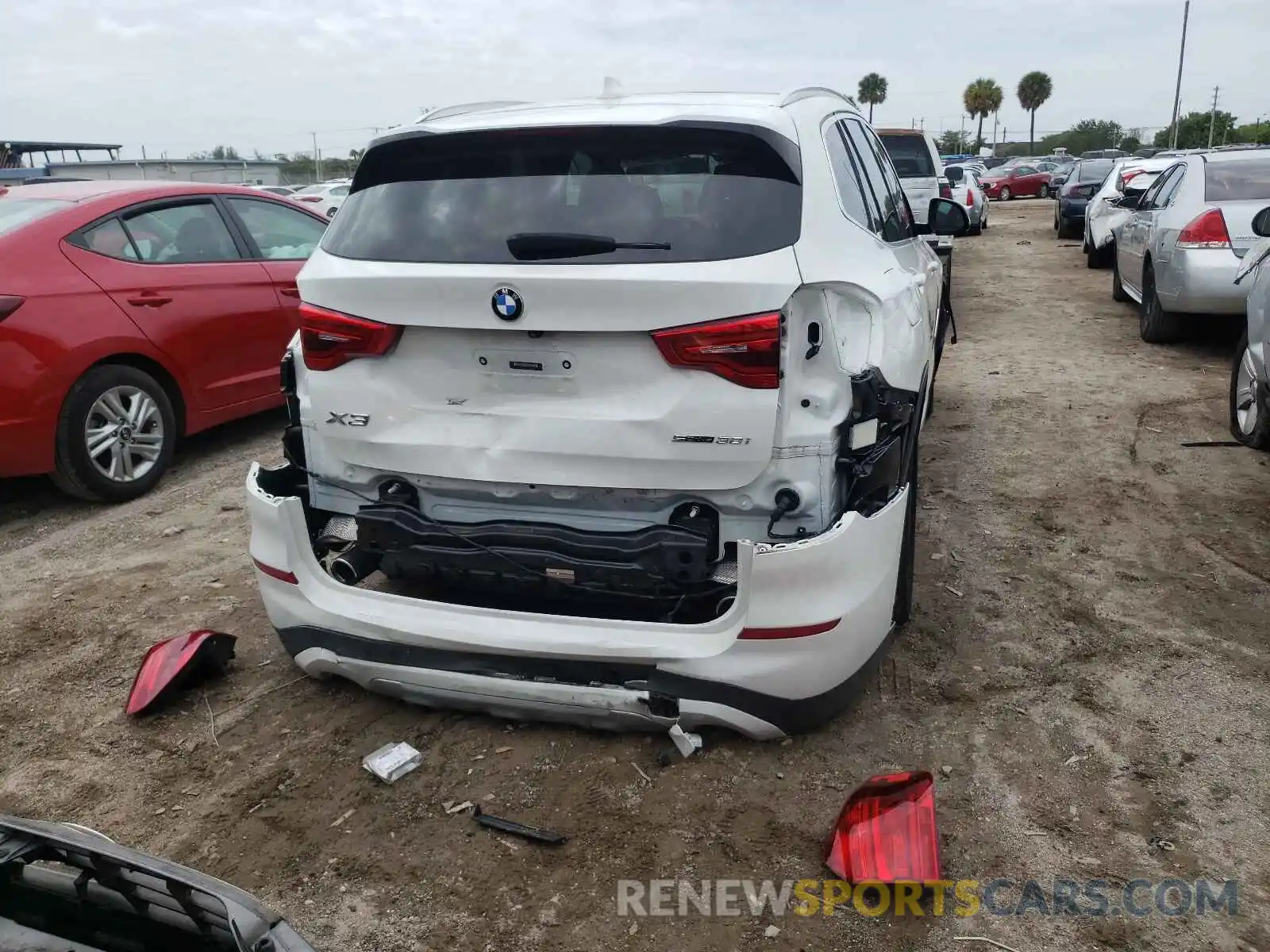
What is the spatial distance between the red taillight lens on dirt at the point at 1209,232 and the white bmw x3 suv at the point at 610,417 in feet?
19.3

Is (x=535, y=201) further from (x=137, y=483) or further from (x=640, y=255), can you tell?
(x=137, y=483)

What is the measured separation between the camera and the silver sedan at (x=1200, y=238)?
24.9ft

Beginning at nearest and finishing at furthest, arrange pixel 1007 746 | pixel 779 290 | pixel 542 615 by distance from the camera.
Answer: pixel 779 290, pixel 542 615, pixel 1007 746

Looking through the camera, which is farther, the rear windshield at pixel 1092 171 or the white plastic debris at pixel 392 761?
the rear windshield at pixel 1092 171

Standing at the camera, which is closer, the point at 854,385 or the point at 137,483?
the point at 854,385

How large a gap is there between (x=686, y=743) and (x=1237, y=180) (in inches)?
297

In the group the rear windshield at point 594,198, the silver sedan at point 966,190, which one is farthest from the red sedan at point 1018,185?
the rear windshield at point 594,198

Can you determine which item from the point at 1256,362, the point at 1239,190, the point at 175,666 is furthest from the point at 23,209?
the point at 1239,190

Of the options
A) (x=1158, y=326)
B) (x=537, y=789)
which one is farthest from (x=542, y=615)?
(x=1158, y=326)

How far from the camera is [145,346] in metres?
5.43

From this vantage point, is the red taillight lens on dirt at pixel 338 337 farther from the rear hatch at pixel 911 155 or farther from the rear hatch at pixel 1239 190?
the rear hatch at pixel 911 155

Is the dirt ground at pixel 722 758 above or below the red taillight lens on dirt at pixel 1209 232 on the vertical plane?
below

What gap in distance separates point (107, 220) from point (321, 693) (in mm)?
3478

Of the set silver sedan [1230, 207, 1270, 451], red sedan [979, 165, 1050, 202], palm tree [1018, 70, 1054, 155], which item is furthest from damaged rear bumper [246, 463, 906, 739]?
palm tree [1018, 70, 1054, 155]
